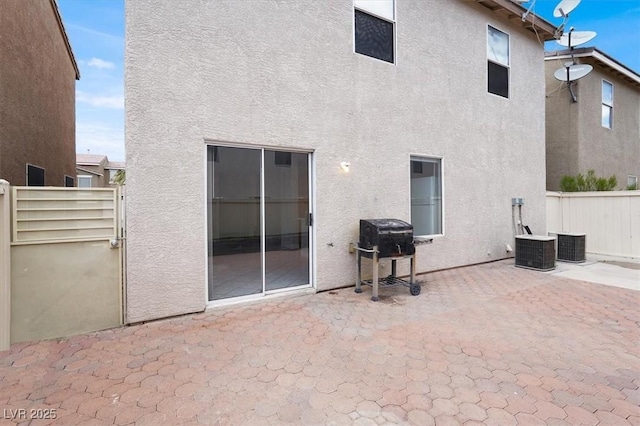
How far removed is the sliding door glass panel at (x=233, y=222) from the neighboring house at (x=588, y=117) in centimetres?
1188

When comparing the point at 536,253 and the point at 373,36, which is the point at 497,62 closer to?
the point at 373,36

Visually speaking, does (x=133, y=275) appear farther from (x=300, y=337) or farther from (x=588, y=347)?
(x=588, y=347)

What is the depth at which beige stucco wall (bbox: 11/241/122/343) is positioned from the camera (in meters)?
3.75

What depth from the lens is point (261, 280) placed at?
5.23 meters

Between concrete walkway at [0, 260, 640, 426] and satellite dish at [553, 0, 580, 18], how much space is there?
27.8 ft

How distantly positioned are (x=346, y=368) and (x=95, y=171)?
85.9 ft

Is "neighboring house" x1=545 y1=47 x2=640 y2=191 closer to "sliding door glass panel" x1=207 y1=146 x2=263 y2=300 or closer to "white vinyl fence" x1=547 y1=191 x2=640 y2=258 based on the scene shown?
"white vinyl fence" x1=547 y1=191 x2=640 y2=258

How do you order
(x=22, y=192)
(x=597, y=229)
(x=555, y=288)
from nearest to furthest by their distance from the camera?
1. (x=22, y=192)
2. (x=555, y=288)
3. (x=597, y=229)

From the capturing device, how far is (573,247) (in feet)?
26.7

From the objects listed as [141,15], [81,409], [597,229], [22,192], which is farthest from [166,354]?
[597,229]

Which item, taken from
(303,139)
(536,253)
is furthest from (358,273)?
(536,253)

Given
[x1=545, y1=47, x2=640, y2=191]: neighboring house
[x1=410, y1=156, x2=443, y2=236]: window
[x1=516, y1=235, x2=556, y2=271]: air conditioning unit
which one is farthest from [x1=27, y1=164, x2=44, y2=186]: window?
[x1=545, y1=47, x2=640, y2=191]: neighboring house

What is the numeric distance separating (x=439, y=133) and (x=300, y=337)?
552 centimetres

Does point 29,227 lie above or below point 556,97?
below
